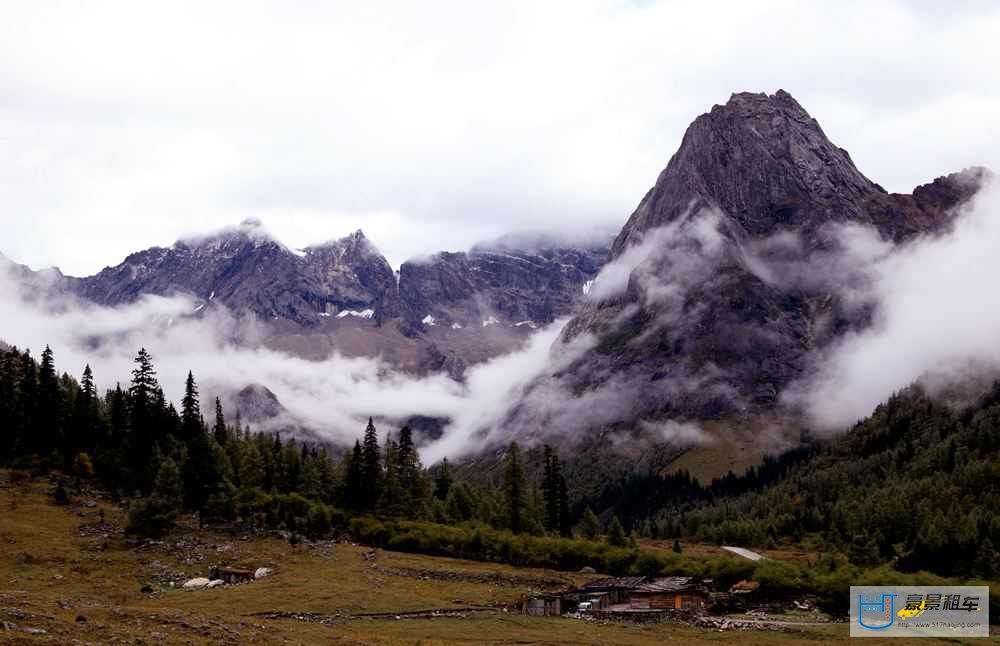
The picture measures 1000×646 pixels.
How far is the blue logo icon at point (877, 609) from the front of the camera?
84.4 m

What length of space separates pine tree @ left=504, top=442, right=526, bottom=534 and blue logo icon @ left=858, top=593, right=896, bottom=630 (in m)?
60.3

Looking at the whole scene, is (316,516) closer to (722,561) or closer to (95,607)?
(722,561)

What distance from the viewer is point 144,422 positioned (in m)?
121

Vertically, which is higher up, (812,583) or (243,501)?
(243,501)

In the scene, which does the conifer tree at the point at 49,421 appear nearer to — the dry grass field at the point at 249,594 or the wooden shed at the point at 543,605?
the dry grass field at the point at 249,594

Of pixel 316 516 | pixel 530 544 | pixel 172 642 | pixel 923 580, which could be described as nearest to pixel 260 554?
pixel 316 516

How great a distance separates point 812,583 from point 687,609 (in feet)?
59.8
